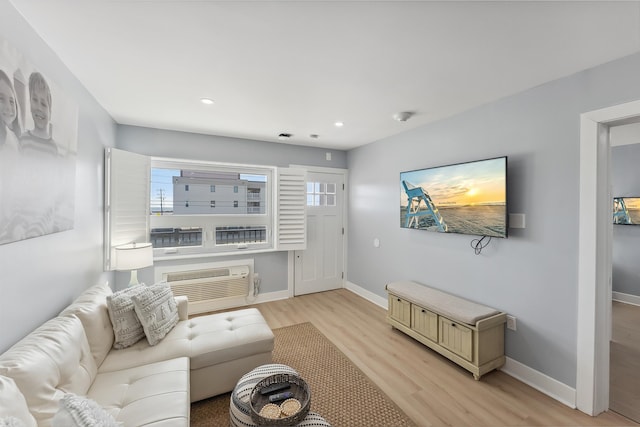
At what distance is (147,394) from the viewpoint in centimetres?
143

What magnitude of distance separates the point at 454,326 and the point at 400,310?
665 millimetres

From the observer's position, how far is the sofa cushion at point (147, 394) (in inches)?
50.2

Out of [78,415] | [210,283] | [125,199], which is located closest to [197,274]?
[210,283]

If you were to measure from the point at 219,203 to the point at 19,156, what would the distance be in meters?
2.50

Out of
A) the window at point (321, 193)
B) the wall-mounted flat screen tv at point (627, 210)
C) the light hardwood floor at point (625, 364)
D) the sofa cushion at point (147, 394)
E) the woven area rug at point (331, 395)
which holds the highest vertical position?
the window at point (321, 193)

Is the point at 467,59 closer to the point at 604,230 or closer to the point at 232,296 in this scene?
the point at 604,230

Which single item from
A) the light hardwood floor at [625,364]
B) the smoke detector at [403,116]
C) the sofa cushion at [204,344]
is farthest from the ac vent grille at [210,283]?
the light hardwood floor at [625,364]

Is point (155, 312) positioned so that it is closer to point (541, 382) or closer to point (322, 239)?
point (322, 239)

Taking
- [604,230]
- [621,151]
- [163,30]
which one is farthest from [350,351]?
[621,151]

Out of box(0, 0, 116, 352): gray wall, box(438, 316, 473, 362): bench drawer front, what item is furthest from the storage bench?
box(0, 0, 116, 352): gray wall

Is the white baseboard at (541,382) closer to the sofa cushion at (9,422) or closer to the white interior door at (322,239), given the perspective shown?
the white interior door at (322,239)

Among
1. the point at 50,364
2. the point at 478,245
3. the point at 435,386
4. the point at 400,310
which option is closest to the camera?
the point at 50,364

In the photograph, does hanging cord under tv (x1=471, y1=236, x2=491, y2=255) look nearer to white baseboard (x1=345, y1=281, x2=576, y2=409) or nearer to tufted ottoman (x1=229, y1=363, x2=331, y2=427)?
white baseboard (x1=345, y1=281, x2=576, y2=409)

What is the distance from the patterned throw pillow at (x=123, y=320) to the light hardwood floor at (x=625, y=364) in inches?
→ 137
